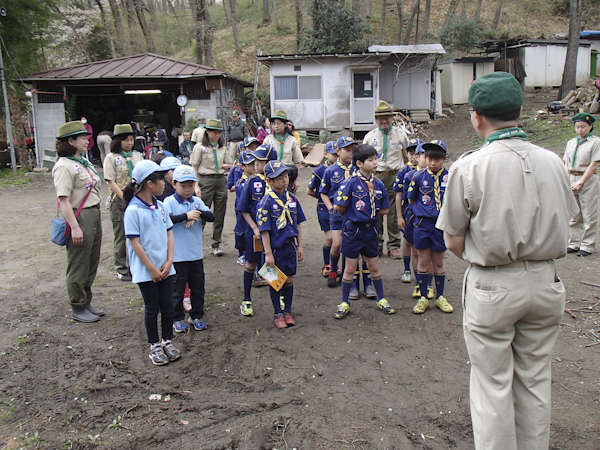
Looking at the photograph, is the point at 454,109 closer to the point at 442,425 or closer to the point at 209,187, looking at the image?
the point at 209,187

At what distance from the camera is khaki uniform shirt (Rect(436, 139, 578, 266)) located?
2264mm

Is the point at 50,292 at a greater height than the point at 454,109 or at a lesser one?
lesser

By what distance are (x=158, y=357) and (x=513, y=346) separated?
2977 millimetres

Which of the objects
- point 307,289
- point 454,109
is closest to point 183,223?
point 307,289

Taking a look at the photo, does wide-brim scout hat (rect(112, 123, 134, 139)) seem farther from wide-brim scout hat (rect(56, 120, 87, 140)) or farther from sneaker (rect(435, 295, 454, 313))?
sneaker (rect(435, 295, 454, 313))

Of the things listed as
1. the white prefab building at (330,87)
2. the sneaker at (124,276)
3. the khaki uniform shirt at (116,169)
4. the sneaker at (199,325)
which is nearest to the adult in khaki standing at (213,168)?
the khaki uniform shirt at (116,169)

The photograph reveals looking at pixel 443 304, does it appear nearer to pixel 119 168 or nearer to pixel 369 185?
pixel 369 185

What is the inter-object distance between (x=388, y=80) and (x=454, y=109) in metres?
4.50

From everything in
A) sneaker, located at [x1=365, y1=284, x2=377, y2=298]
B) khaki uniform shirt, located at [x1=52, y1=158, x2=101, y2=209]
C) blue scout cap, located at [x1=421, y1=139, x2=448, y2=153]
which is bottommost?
sneaker, located at [x1=365, y1=284, x2=377, y2=298]

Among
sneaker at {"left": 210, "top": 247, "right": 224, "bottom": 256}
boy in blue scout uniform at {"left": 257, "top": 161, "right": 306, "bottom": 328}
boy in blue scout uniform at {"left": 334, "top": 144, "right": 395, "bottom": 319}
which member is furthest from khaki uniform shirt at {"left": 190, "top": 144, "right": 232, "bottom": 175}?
boy in blue scout uniform at {"left": 334, "top": 144, "right": 395, "bottom": 319}

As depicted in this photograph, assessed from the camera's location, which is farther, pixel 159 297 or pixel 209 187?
pixel 209 187

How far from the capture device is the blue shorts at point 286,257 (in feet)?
15.5

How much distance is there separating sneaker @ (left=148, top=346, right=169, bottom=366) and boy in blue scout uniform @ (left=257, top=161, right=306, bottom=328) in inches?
48.8

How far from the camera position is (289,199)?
4.79 m
